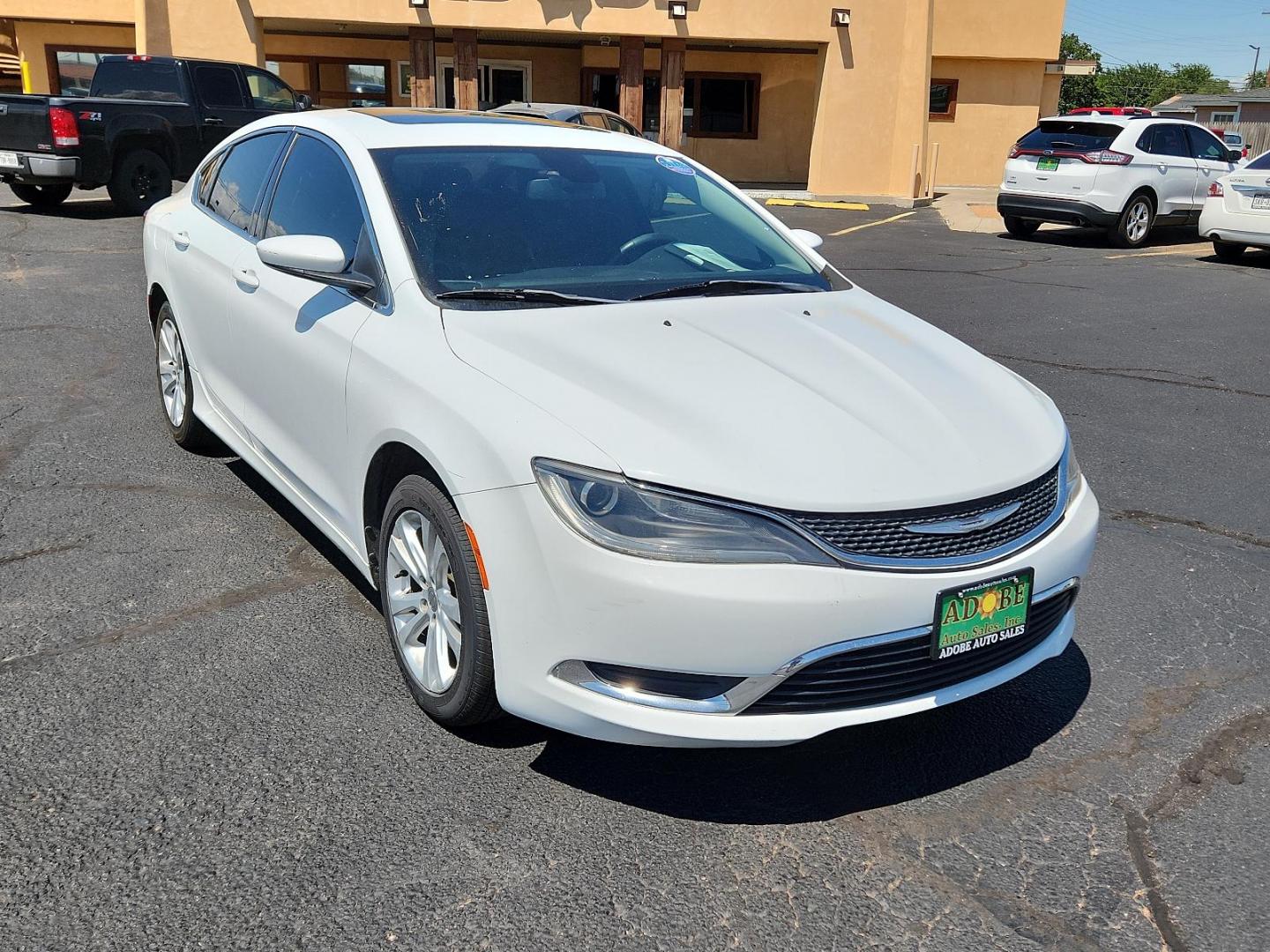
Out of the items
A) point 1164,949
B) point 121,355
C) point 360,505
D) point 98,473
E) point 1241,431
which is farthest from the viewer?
point 121,355

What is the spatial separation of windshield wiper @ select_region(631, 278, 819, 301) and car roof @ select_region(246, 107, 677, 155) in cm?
86

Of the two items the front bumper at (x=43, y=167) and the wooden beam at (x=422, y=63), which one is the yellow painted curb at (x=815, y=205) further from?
the front bumper at (x=43, y=167)

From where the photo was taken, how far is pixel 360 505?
3.61 m

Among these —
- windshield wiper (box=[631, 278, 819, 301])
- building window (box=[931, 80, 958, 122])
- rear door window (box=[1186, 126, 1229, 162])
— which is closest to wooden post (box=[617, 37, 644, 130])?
building window (box=[931, 80, 958, 122])

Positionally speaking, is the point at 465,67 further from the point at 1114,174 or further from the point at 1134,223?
the point at 1134,223

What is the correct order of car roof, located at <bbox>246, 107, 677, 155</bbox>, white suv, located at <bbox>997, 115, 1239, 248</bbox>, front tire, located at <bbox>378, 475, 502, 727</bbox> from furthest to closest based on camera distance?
1. white suv, located at <bbox>997, 115, 1239, 248</bbox>
2. car roof, located at <bbox>246, 107, 677, 155</bbox>
3. front tire, located at <bbox>378, 475, 502, 727</bbox>

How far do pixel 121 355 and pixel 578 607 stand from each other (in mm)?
6051

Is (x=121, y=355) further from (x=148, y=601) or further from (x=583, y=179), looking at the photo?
(x=583, y=179)

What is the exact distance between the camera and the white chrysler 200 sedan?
2.74 meters

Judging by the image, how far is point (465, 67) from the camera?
22016mm

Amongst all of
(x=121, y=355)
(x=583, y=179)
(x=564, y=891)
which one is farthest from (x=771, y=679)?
(x=121, y=355)

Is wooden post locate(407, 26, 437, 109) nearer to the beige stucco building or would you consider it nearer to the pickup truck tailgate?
the beige stucco building

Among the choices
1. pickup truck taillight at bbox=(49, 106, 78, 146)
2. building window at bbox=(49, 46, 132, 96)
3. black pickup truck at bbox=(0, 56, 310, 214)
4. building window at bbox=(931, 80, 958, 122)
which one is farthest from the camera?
building window at bbox=(931, 80, 958, 122)

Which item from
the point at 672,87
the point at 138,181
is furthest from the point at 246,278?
the point at 672,87
